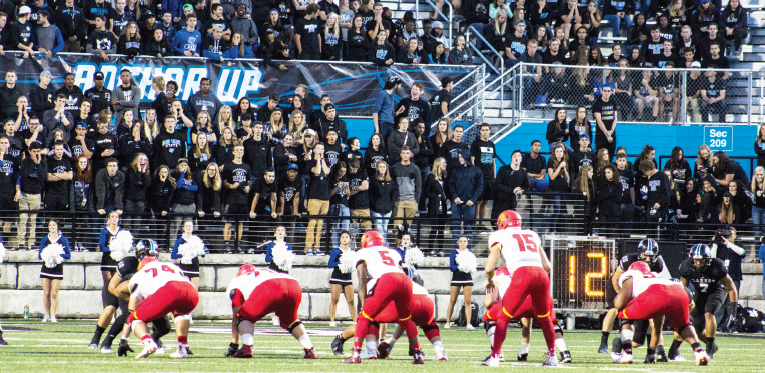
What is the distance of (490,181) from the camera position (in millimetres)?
19109

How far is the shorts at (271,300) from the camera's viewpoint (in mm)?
10547

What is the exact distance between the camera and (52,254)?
1705cm

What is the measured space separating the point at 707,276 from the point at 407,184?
22.6 ft

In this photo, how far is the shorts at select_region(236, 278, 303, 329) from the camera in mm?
10547

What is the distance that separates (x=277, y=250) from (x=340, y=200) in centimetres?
231

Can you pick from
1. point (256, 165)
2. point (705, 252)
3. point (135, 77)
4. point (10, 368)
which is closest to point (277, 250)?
point (256, 165)

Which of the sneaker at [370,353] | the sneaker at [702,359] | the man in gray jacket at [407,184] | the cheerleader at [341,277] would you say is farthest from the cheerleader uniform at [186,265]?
the sneaker at [702,359]

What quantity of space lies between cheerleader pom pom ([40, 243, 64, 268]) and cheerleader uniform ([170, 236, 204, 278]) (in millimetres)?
1830

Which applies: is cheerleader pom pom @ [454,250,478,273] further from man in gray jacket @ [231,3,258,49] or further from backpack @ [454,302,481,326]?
man in gray jacket @ [231,3,258,49]

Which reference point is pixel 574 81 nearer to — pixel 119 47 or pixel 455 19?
pixel 455 19

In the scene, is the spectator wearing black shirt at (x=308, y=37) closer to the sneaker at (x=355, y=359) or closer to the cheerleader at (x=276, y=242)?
the cheerleader at (x=276, y=242)

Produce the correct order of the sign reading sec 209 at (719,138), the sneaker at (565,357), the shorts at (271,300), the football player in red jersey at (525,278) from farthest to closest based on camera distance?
the sign reading sec 209 at (719,138)
the sneaker at (565,357)
the shorts at (271,300)
the football player in red jersey at (525,278)

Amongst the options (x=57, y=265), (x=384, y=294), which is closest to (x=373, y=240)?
(x=384, y=294)

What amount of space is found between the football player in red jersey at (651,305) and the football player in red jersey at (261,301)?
3445 mm
